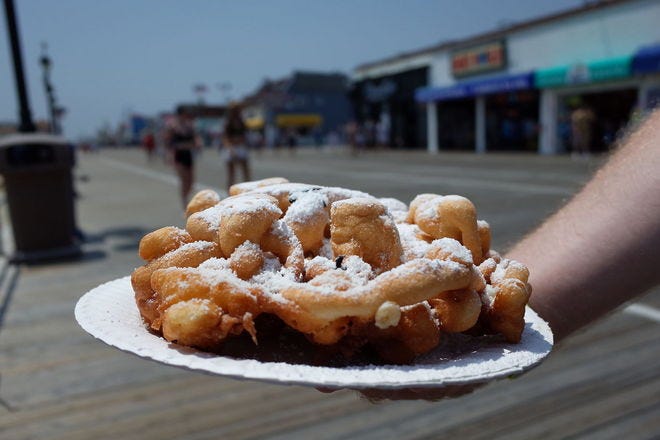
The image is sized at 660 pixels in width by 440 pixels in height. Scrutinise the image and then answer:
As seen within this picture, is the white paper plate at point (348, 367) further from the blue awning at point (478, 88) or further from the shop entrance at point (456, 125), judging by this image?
the shop entrance at point (456, 125)

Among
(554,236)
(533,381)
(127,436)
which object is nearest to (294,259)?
(554,236)

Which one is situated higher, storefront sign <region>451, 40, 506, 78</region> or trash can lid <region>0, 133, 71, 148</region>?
storefront sign <region>451, 40, 506, 78</region>

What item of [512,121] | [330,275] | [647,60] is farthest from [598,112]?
[330,275]

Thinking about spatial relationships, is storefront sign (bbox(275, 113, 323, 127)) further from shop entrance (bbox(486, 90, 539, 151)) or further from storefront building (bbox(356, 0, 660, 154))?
shop entrance (bbox(486, 90, 539, 151))

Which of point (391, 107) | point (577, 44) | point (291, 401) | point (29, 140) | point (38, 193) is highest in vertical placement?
point (577, 44)

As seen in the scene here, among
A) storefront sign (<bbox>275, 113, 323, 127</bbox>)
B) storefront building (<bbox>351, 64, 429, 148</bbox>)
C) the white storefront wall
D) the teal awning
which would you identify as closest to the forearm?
the teal awning

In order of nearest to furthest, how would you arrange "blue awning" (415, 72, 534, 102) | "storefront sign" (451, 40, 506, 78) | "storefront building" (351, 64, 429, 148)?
"blue awning" (415, 72, 534, 102) → "storefront sign" (451, 40, 506, 78) → "storefront building" (351, 64, 429, 148)

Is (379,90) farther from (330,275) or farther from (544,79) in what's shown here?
(330,275)
